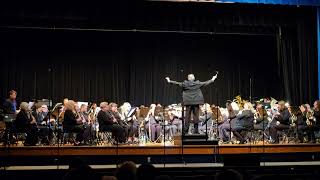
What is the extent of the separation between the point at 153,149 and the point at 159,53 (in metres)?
8.32

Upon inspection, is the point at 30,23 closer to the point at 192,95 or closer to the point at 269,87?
the point at 192,95

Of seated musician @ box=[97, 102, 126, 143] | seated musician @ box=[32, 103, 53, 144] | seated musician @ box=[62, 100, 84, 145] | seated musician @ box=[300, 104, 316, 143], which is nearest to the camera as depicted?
seated musician @ box=[62, 100, 84, 145]

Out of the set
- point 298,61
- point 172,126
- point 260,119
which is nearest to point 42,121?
point 172,126

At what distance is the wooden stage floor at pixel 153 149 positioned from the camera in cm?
1157

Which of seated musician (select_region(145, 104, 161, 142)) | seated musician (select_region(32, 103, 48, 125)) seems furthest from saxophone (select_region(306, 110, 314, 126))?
seated musician (select_region(32, 103, 48, 125))

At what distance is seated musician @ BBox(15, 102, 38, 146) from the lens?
38.9 feet

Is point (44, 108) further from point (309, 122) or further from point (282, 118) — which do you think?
point (309, 122)

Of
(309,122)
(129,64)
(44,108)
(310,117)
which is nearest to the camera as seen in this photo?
(44,108)

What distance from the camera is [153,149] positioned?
39.4ft

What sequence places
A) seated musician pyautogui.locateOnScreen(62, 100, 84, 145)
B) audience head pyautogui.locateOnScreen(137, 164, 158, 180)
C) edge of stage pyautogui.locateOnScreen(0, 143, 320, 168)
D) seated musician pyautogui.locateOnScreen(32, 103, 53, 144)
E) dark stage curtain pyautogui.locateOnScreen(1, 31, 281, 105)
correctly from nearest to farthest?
audience head pyautogui.locateOnScreen(137, 164, 158, 180) < edge of stage pyautogui.locateOnScreen(0, 143, 320, 168) < seated musician pyautogui.locateOnScreen(62, 100, 84, 145) < seated musician pyautogui.locateOnScreen(32, 103, 53, 144) < dark stage curtain pyautogui.locateOnScreen(1, 31, 281, 105)

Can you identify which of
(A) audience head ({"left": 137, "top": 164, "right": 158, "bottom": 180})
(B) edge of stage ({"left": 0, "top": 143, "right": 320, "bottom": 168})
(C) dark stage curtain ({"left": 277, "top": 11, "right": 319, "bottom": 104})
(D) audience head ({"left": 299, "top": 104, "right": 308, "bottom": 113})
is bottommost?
(B) edge of stage ({"left": 0, "top": 143, "right": 320, "bottom": 168})

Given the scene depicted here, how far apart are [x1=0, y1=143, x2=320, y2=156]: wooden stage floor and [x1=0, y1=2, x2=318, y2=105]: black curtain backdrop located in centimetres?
515

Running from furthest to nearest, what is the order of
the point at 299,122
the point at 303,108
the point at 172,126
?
the point at 172,126
the point at 303,108
the point at 299,122

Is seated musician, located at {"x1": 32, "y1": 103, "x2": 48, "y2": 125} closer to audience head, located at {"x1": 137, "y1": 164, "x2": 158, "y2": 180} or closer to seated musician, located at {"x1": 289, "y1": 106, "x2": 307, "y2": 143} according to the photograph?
seated musician, located at {"x1": 289, "y1": 106, "x2": 307, "y2": 143}
